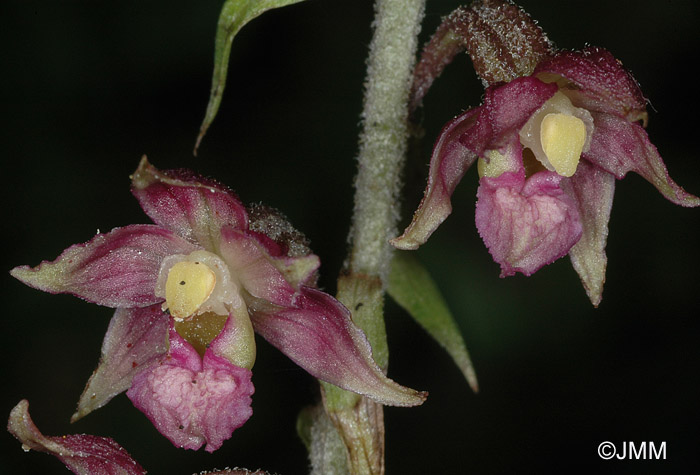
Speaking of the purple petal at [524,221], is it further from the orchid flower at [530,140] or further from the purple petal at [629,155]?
the purple petal at [629,155]

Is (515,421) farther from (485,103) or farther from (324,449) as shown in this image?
(485,103)

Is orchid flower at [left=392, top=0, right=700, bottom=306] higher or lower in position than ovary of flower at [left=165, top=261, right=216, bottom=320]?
higher

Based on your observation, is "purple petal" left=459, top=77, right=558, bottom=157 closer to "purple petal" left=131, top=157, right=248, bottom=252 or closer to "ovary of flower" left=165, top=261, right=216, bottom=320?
"purple petal" left=131, top=157, right=248, bottom=252

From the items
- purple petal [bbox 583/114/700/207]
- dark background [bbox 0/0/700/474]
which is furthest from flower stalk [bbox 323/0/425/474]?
dark background [bbox 0/0/700/474]

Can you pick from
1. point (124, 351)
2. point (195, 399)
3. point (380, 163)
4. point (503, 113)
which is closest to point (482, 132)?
point (503, 113)

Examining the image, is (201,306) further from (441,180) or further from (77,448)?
(441,180)
